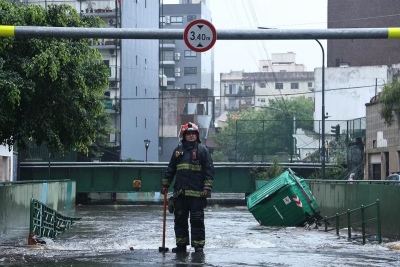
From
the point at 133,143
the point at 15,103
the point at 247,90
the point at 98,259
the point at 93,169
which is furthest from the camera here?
the point at 247,90

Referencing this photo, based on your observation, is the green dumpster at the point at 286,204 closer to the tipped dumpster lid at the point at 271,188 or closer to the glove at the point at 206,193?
the tipped dumpster lid at the point at 271,188

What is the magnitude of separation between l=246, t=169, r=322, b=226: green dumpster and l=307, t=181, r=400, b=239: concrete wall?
1.05 meters

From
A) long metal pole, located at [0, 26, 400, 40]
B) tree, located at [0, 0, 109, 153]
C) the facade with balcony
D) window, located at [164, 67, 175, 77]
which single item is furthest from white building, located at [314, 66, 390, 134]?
long metal pole, located at [0, 26, 400, 40]

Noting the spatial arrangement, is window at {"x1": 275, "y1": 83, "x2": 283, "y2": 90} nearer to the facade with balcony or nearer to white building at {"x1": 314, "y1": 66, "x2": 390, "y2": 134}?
the facade with balcony

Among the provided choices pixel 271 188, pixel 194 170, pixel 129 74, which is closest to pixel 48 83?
pixel 271 188

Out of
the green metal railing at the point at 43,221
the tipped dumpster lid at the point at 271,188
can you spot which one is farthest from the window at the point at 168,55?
the green metal railing at the point at 43,221

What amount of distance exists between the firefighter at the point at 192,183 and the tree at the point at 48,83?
26.8 ft

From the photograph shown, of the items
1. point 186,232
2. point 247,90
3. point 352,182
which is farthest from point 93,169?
point 247,90

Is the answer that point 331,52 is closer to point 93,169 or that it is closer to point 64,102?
point 93,169

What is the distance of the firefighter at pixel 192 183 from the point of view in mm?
14969

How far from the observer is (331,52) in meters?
88.3

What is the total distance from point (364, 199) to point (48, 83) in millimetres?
8206

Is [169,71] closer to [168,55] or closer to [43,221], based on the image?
[168,55]

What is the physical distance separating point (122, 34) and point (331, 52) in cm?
7443
